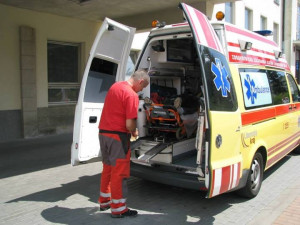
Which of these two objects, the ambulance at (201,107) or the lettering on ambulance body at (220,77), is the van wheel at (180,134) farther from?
the lettering on ambulance body at (220,77)

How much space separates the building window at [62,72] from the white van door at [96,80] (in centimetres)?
560

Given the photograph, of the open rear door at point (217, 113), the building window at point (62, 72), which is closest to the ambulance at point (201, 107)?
the open rear door at point (217, 113)

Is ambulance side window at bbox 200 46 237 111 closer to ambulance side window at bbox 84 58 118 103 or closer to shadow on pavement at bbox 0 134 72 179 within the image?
ambulance side window at bbox 84 58 118 103

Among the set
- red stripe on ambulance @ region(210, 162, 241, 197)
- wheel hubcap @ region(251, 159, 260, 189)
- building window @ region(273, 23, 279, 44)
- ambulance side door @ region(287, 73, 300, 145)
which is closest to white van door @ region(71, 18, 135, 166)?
red stripe on ambulance @ region(210, 162, 241, 197)

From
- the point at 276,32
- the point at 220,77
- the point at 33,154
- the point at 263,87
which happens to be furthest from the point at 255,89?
the point at 276,32

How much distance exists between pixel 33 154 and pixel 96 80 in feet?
11.9

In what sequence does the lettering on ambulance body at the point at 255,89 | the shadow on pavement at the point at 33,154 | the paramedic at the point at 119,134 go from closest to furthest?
1. the paramedic at the point at 119,134
2. the lettering on ambulance body at the point at 255,89
3. the shadow on pavement at the point at 33,154

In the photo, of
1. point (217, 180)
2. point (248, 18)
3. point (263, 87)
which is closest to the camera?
point (217, 180)

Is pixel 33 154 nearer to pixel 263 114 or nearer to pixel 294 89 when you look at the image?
pixel 263 114

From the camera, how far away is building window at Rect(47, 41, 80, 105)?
10.3m

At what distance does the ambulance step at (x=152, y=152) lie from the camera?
4.58m

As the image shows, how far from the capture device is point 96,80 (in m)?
4.93

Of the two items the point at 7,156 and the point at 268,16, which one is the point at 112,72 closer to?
the point at 7,156

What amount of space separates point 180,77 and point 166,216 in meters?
2.82
